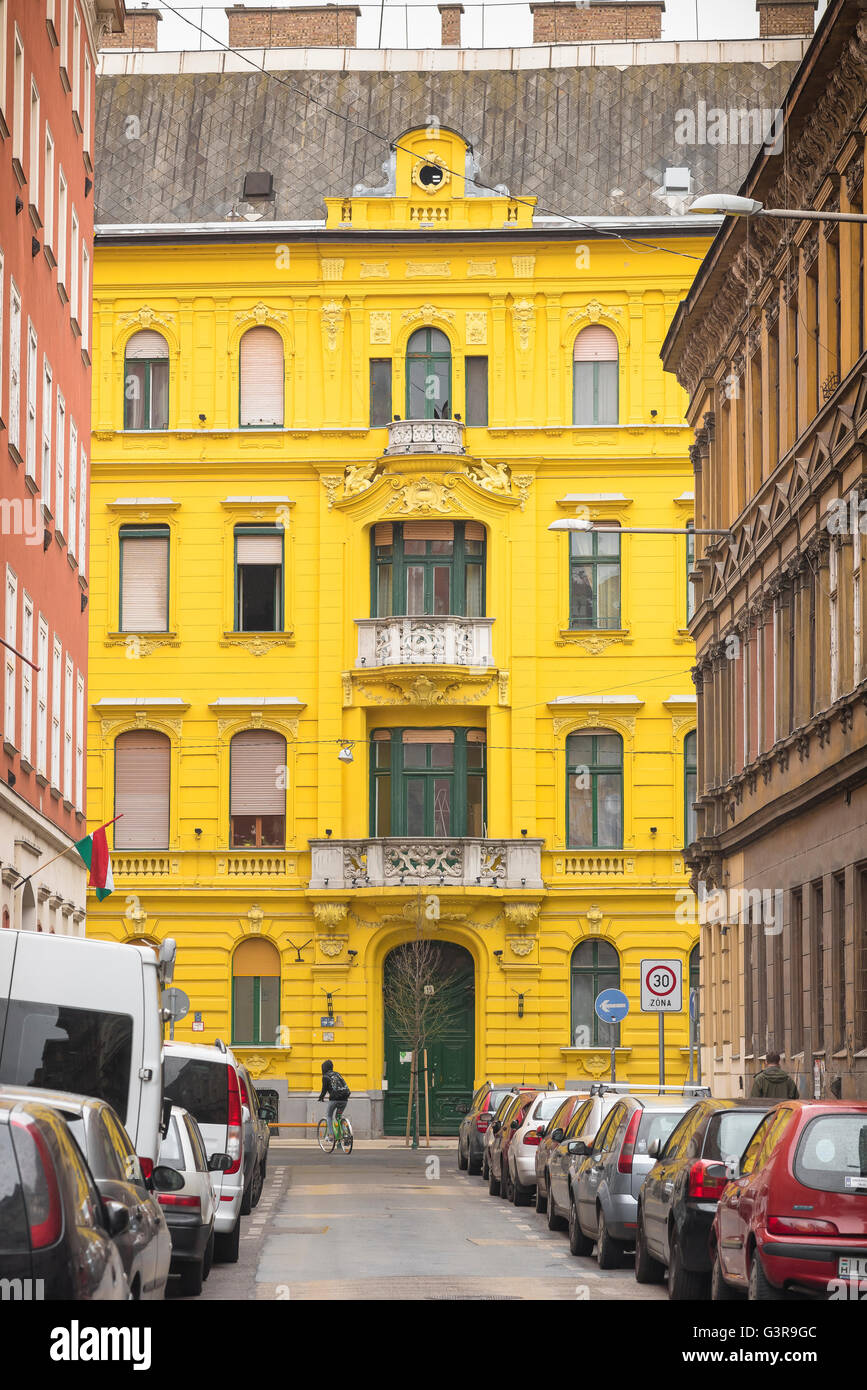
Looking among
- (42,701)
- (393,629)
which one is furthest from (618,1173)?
(393,629)

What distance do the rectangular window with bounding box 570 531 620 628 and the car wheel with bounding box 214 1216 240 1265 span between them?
116 feet

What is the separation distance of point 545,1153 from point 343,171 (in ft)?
114

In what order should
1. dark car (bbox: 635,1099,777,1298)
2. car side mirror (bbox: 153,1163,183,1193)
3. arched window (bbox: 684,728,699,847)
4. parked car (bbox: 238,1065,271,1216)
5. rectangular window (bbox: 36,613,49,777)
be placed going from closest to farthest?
car side mirror (bbox: 153,1163,183,1193) < dark car (bbox: 635,1099,777,1298) < parked car (bbox: 238,1065,271,1216) < rectangular window (bbox: 36,613,49,777) < arched window (bbox: 684,728,699,847)

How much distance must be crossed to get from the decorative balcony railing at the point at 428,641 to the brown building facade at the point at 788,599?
9.06 metres

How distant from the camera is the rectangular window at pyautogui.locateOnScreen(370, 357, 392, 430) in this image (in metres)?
56.7

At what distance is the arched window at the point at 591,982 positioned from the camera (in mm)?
54688

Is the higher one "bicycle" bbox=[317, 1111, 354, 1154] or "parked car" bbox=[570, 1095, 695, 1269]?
"parked car" bbox=[570, 1095, 695, 1269]

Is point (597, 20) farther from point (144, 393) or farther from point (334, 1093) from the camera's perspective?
point (334, 1093)

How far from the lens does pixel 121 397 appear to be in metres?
56.9

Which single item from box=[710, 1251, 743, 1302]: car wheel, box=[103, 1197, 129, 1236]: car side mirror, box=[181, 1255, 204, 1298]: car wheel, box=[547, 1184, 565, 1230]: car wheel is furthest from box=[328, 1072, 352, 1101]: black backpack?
box=[103, 1197, 129, 1236]: car side mirror

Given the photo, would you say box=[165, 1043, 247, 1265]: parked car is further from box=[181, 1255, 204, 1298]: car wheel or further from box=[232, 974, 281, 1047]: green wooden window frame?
box=[232, 974, 281, 1047]: green wooden window frame

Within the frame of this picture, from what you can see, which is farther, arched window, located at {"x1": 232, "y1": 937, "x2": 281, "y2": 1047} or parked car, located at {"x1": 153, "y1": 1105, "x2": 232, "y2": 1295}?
arched window, located at {"x1": 232, "y1": 937, "x2": 281, "y2": 1047}

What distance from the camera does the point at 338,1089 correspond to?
49312 millimetres
